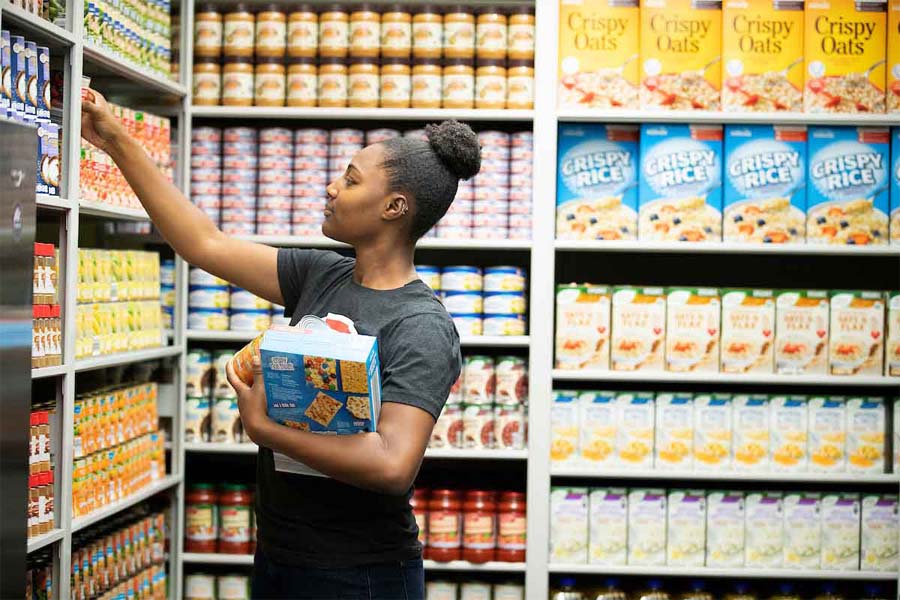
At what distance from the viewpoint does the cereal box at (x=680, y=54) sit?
11.5 feet

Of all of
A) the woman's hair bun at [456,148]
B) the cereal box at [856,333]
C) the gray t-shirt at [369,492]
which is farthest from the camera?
the cereal box at [856,333]

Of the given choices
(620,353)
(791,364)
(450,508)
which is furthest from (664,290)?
→ (450,508)

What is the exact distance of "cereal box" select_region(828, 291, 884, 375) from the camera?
11.4 feet

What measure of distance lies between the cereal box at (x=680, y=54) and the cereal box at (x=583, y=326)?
674 millimetres

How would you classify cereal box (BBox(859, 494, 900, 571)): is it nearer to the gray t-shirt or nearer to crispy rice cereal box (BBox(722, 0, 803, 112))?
crispy rice cereal box (BBox(722, 0, 803, 112))

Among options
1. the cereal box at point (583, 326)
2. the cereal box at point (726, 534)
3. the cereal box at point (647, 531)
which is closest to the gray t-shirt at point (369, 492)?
the cereal box at point (583, 326)

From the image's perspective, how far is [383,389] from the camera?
5.74ft

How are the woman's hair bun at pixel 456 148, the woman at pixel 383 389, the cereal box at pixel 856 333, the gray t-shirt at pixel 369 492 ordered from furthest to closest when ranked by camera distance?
the cereal box at pixel 856 333 → the woman's hair bun at pixel 456 148 → the gray t-shirt at pixel 369 492 → the woman at pixel 383 389

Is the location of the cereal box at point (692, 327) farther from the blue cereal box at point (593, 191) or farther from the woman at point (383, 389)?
the woman at point (383, 389)

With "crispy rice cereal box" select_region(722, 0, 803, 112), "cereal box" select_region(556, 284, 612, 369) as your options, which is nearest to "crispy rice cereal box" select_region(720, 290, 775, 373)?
"cereal box" select_region(556, 284, 612, 369)

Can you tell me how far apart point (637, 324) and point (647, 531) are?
2.32 feet

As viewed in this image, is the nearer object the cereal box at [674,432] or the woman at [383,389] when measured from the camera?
the woman at [383,389]

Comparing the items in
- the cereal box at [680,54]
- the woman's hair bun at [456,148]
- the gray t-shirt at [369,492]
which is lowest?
the gray t-shirt at [369,492]

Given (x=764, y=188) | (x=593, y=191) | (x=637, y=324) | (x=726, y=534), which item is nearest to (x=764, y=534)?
(x=726, y=534)
